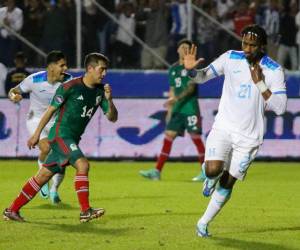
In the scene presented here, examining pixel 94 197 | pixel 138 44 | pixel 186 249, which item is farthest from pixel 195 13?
pixel 186 249

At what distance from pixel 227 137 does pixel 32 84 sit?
4263mm

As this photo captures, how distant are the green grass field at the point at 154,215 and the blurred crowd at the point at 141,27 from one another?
4.27 metres

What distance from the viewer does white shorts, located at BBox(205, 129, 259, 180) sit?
1139 centimetres

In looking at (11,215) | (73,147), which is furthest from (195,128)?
(11,215)

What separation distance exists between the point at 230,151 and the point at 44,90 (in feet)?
14.0

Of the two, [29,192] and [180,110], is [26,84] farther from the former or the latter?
[180,110]

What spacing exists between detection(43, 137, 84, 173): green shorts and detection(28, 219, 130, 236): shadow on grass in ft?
2.05

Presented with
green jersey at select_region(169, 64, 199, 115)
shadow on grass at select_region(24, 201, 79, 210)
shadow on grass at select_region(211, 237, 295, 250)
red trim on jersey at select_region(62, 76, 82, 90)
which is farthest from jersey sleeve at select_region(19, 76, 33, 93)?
shadow on grass at select_region(211, 237, 295, 250)

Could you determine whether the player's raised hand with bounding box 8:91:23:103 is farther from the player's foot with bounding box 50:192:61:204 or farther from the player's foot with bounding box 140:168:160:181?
the player's foot with bounding box 140:168:160:181

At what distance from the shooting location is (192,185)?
57.3ft

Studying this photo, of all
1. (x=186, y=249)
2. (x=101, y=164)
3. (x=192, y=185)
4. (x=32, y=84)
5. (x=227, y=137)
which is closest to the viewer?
(x=186, y=249)

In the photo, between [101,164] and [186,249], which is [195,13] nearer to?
[101,164]

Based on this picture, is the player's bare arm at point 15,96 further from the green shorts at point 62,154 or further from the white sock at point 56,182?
the green shorts at point 62,154

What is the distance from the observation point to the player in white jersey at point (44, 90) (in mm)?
14203
